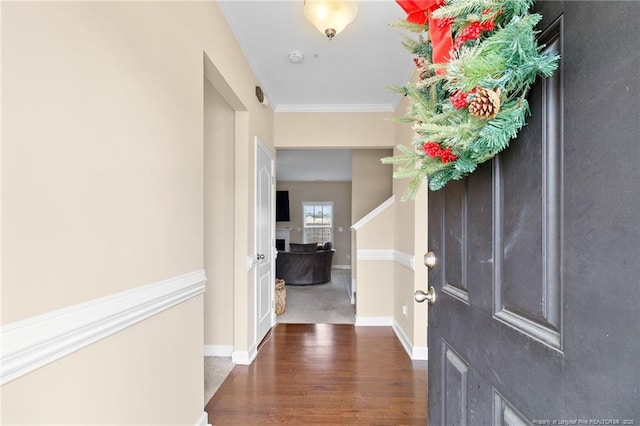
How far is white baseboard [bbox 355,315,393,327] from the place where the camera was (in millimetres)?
3662

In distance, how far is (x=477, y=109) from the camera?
581mm

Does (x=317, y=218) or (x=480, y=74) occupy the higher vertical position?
(x=480, y=74)

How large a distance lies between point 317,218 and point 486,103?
8.97 metres

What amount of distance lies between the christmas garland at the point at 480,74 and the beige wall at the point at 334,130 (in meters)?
2.99

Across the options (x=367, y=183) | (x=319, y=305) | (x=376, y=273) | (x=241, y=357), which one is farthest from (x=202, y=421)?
(x=367, y=183)

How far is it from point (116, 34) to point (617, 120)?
4.47 ft

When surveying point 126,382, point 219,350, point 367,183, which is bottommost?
point 219,350

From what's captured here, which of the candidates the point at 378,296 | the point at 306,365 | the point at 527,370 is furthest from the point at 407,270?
the point at 527,370

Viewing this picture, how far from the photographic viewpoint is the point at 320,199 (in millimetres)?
9523

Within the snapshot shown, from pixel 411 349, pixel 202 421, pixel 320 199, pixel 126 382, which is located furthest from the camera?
pixel 320 199

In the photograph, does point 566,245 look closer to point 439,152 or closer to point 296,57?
point 439,152

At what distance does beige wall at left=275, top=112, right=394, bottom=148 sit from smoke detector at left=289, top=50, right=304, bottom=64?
1036 mm

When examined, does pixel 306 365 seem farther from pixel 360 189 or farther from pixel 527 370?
pixel 360 189

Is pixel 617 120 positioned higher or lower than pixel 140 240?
higher
